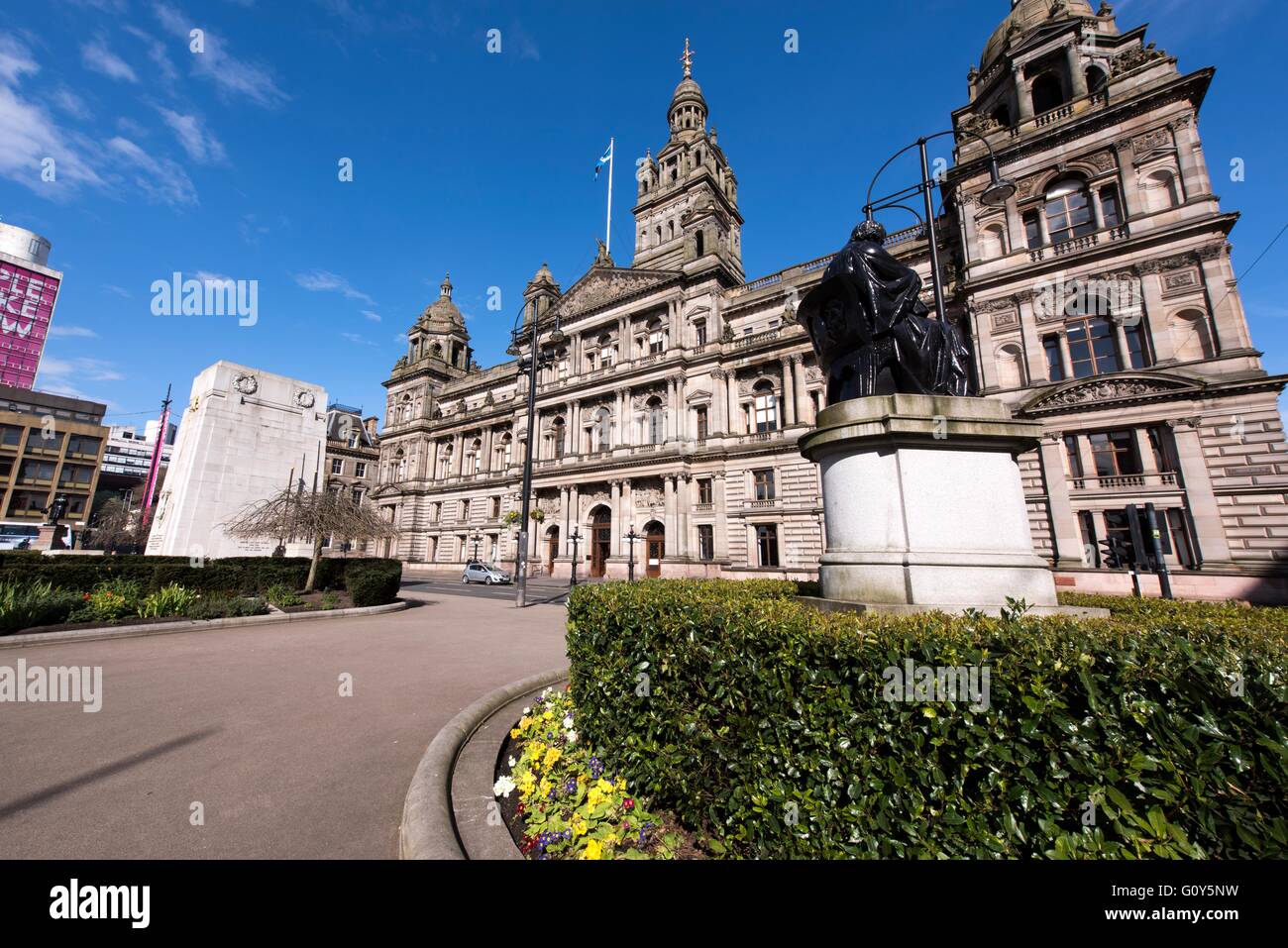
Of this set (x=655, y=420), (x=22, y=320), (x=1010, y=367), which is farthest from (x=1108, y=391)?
(x=22, y=320)

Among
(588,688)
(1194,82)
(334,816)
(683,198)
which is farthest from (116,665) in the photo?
(683,198)

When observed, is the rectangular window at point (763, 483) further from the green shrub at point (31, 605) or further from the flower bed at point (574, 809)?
the green shrub at point (31, 605)

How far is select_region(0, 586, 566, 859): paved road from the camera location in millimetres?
3084

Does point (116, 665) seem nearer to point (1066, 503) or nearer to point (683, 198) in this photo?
point (1066, 503)

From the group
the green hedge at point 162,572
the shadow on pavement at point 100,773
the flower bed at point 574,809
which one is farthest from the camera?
the green hedge at point 162,572

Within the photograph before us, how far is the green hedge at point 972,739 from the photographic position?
179 cm

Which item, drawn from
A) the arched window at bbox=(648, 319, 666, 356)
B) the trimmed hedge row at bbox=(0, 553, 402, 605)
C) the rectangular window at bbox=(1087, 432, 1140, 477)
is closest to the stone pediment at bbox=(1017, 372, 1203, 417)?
the rectangular window at bbox=(1087, 432, 1140, 477)

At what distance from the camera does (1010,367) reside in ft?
69.9

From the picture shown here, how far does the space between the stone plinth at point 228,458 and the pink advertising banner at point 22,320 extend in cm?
10239

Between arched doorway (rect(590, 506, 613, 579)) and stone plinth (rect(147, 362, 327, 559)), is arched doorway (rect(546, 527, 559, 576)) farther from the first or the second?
stone plinth (rect(147, 362, 327, 559))

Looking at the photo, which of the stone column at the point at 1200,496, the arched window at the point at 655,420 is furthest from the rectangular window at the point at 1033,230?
the arched window at the point at 655,420
